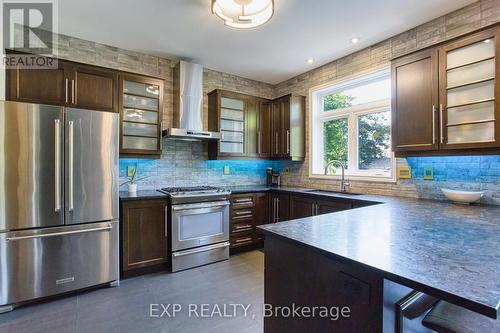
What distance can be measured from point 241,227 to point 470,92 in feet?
9.61

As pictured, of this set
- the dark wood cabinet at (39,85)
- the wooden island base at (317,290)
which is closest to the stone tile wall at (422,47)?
the wooden island base at (317,290)

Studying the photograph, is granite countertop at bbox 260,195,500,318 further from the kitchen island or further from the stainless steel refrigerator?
the stainless steel refrigerator

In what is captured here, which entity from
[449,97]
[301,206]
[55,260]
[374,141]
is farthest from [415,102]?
[55,260]

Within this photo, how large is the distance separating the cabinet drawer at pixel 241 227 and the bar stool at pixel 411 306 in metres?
2.67

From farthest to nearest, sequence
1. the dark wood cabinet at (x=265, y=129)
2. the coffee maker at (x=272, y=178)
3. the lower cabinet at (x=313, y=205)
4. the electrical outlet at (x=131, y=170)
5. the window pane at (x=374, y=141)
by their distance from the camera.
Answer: the coffee maker at (x=272, y=178) < the dark wood cabinet at (x=265, y=129) < the electrical outlet at (x=131, y=170) < the window pane at (x=374, y=141) < the lower cabinet at (x=313, y=205)

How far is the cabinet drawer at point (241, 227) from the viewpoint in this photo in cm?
350

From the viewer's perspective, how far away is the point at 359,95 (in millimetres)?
3414

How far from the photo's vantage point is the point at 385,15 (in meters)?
2.47

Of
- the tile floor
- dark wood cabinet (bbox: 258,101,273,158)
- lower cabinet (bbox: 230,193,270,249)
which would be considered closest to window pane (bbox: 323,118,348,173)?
dark wood cabinet (bbox: 258,101,273,158)

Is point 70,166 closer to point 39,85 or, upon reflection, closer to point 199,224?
point 39,85

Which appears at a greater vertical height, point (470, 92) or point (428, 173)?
point (470, 92)

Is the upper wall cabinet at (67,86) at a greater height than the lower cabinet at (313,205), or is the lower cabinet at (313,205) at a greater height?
the upper wall cabinet at (67,86)

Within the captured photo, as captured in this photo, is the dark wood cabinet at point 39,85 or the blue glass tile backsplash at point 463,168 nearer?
the blue glass tile backsplash at point 463,168

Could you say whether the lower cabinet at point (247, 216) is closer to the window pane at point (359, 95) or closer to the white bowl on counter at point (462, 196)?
the window pane at point (359, 95)
